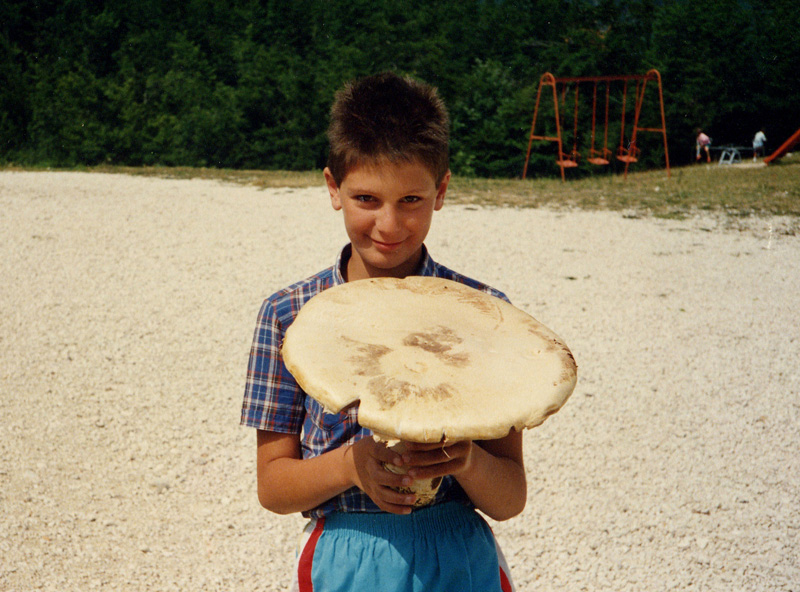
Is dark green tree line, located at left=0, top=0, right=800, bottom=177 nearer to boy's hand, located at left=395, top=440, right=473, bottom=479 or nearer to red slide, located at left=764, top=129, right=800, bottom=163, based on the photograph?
red slide, located at left=764, top=129, right=800, bottom=163

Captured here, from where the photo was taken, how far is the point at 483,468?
1533 millimetres

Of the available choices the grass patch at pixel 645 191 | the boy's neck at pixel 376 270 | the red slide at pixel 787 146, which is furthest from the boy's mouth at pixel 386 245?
the red slide at pixel 787 146

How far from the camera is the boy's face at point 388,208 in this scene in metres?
1.67

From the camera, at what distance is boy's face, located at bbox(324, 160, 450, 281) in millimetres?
Answer: 1670

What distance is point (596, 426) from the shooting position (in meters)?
5.09

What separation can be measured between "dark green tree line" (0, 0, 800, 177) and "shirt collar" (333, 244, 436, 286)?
22.7m

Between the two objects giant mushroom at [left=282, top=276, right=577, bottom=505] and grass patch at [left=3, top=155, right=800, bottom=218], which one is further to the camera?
grass patch at [left=3, top=155, right=800, bottom=218]

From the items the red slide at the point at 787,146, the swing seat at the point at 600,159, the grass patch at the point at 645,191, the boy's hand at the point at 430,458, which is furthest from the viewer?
the red slide at the point at 787,146

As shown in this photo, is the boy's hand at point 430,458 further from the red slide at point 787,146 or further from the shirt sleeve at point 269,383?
the red slide at point 787,146

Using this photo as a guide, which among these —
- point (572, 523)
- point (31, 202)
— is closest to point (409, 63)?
point (31, 202)

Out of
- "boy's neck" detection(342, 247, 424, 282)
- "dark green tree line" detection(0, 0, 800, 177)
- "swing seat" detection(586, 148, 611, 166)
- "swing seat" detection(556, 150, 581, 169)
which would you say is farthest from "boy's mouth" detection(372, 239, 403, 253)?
"dark green tree line" detection(0, 0, 800, 177)

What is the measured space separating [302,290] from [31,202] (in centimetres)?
1189

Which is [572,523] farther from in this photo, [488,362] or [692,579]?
[488,362]

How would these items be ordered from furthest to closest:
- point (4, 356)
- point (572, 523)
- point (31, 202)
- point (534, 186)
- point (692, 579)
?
point (534, 186) → point (31, 202) → point (4, 356) → point (572, 523) → point (692, 579)
